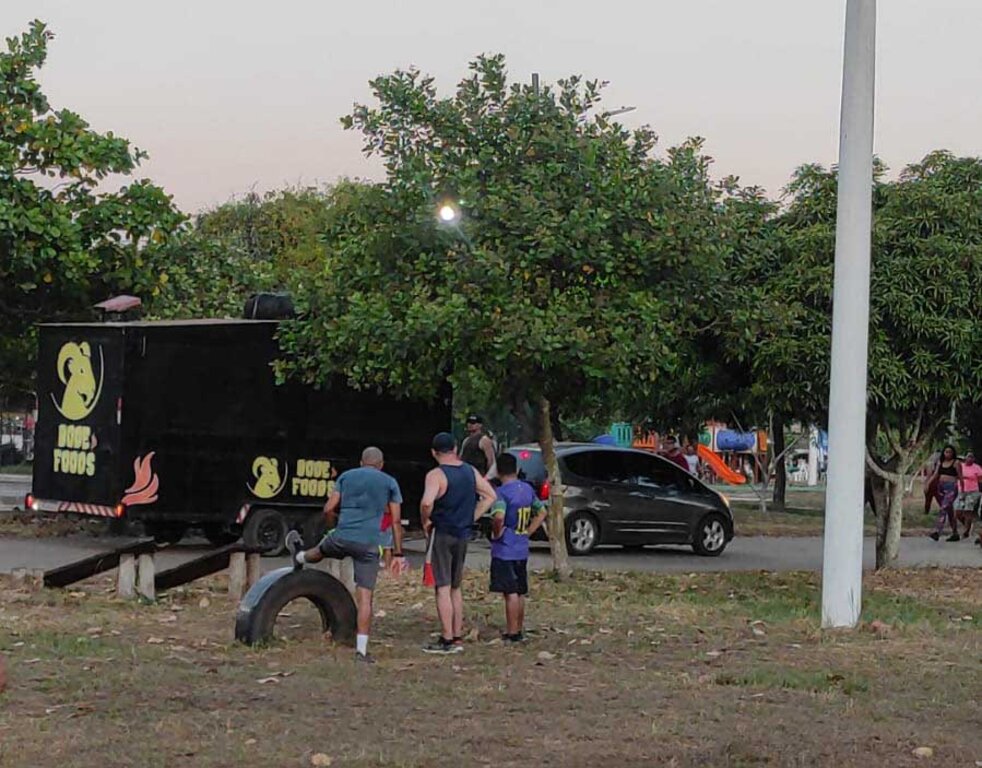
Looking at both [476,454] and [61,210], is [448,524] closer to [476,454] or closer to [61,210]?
[476,454]

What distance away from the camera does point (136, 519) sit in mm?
19812

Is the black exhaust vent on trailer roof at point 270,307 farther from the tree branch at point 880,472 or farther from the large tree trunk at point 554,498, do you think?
the tree branch at point 880,472

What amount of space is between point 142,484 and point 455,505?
7.78m

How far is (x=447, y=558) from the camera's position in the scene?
12930 millimetres

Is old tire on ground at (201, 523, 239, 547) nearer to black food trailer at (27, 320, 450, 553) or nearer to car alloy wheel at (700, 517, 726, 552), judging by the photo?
black food trailer at (27, 320, 450, 553)

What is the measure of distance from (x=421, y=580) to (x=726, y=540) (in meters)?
8.19

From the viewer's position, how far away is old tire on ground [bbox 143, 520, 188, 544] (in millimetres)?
21266

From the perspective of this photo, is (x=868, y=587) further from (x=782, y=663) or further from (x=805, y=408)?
(x=782, y=663)

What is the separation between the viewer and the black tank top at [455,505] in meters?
13.0

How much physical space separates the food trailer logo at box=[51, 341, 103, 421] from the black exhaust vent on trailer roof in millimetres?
2090

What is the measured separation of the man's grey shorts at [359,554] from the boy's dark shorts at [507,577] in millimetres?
1148

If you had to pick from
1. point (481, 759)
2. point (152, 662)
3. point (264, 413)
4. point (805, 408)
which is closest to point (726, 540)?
point (805, 408)

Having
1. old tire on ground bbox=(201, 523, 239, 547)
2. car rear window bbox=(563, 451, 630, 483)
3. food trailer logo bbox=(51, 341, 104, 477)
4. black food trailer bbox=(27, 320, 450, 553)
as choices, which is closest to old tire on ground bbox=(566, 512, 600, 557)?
car rear window bbox=(563, 451, 630, 483)

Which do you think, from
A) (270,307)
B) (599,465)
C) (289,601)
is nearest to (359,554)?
Result: (289,601)
